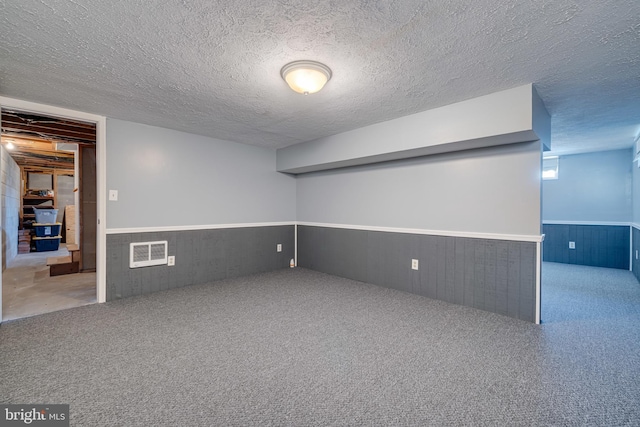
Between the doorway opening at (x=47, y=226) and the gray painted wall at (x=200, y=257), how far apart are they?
0.44 meters

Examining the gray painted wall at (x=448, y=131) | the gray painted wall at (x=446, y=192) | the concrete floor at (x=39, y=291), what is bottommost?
the concrete floor at (x=39, y=291)

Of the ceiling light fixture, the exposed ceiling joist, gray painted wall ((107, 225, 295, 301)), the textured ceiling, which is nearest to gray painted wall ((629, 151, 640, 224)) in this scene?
the textured ceiling

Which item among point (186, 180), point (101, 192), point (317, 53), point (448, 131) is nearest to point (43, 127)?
point (101, 192)

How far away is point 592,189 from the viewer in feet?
17.3

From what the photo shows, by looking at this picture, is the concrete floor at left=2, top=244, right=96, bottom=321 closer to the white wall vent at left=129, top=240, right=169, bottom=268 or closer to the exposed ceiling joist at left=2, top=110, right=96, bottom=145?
the white wall vent at left=129, top=240, right=169, bottom=268

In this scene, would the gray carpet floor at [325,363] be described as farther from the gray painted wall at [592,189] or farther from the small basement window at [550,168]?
the small basement window at [550,168]

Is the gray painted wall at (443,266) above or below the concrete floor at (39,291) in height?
above

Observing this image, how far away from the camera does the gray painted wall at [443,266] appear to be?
2859mm

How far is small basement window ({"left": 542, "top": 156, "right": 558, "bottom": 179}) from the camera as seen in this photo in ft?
18.7

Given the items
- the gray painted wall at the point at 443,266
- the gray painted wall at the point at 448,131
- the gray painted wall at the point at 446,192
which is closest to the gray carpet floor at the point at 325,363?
the gray painted wall at the point at 443,266

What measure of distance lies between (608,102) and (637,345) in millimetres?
2199

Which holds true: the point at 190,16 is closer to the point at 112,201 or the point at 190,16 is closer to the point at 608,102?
the point at 112,201

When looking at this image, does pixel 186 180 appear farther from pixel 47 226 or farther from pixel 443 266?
pixel 47 226

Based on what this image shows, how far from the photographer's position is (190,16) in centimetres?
157
